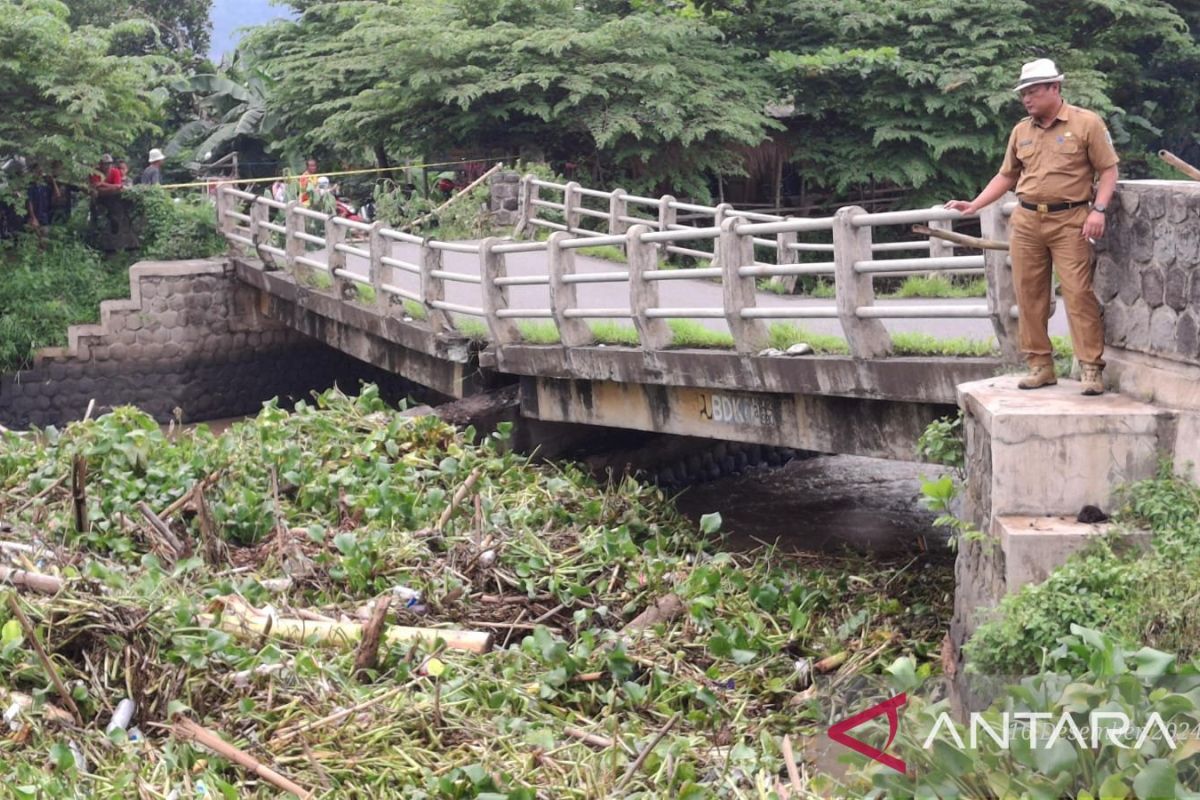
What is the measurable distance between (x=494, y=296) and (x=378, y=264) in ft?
8.28

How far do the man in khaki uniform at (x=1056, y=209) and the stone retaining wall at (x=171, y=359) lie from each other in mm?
13567

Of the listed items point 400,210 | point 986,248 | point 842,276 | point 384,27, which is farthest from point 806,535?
point 384,27

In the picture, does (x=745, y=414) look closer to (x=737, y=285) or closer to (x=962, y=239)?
(x=737, y=285)

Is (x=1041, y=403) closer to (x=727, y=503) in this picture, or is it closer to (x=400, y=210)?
(x=727, y=503)

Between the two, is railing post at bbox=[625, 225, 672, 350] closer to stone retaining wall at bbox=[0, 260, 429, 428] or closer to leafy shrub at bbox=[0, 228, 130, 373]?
stone retaining wall at bbox=[0, 260, 429, 428]

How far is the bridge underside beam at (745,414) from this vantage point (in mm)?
9607

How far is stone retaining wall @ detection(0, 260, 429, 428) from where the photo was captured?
2019 cm

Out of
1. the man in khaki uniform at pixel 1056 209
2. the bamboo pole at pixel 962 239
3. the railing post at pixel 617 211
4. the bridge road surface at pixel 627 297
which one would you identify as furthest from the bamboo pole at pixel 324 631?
the railing post at pixel 617 211

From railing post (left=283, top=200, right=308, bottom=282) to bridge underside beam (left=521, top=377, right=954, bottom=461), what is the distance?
232 inches

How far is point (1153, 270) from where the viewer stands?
6957mm

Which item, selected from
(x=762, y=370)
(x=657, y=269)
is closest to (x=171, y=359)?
(x=657, y=269)

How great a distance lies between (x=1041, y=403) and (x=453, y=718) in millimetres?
3157

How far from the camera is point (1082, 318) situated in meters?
7.29

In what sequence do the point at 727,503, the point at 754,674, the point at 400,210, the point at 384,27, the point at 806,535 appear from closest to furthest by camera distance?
the point at 754,674 → the point at 806,535 → the point at 727,503 → the point at 400,210 → the point at 384,27
